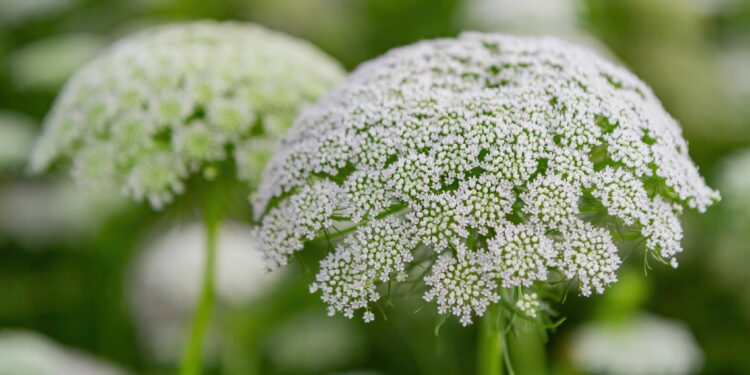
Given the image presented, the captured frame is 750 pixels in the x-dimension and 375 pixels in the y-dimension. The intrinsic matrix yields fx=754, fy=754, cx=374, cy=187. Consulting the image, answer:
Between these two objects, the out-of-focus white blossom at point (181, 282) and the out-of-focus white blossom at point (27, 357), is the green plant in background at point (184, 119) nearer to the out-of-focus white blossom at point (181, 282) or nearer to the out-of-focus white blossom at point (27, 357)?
the out-of-focus white blossom at point (27, 357)

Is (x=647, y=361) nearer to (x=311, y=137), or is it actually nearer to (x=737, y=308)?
(x=737, y=308)

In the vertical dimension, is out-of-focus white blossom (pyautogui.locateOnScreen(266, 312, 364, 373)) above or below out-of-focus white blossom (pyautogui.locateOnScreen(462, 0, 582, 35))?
below

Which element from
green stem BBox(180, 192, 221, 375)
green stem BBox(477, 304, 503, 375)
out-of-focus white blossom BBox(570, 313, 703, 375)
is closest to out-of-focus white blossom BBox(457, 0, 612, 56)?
out-of-focus white blossom BBox(570, 313, 703, 375)

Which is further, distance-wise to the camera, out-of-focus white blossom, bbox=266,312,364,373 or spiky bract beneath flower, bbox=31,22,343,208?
out-of-focus white blossom, bbox=266,312,364,373

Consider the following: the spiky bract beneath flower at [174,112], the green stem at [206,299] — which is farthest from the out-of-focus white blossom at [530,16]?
the green stem at [206,299]

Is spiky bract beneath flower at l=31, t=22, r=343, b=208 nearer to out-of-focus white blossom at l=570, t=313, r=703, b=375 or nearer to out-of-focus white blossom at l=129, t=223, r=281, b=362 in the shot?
out-of-focus white blossom at l=129, t=223, r=281, b=362

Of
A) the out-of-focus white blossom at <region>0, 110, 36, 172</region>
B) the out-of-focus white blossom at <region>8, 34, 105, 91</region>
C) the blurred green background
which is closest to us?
the blurred green background
